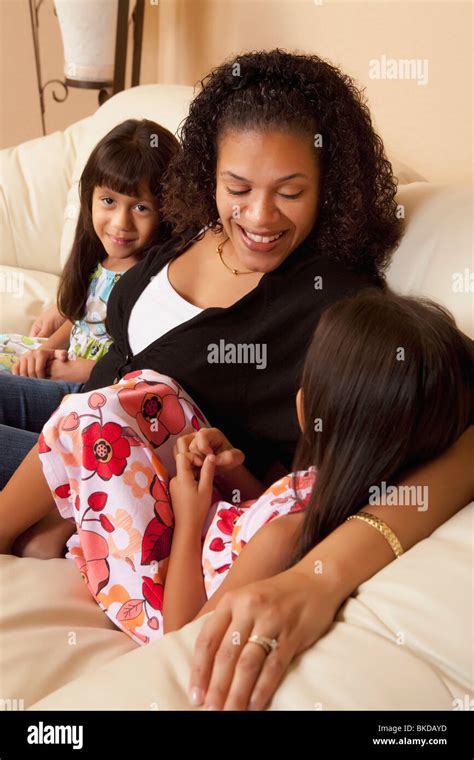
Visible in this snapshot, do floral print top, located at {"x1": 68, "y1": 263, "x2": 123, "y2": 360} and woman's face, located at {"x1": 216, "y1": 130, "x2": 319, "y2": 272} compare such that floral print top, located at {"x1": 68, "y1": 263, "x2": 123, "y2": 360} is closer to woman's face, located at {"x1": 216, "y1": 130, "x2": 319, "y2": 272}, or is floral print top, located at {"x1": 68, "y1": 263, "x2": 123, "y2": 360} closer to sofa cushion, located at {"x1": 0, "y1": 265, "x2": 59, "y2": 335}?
sofa cushion, located at {"x1": 0, "y1": 265, "x2": 59, "y2": 335}

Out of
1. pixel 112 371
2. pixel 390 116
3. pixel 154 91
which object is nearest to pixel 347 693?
pixel 112 371

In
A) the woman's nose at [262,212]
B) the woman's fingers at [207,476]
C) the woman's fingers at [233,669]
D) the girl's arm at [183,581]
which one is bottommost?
the girl's arm at [183,581]

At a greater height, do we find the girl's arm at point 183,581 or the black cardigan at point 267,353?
the black cardigan at point 267,353

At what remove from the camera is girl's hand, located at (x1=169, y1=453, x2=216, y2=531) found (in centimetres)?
112

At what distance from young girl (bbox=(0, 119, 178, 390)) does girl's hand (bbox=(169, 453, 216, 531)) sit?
629mm

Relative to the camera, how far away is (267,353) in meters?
1.35

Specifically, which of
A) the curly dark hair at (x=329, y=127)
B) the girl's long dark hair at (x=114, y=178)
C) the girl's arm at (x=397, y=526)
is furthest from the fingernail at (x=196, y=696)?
the girl's long dark hair at (x=114, y=178)

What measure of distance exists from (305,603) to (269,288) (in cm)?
65

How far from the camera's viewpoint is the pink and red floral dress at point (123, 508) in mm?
1092

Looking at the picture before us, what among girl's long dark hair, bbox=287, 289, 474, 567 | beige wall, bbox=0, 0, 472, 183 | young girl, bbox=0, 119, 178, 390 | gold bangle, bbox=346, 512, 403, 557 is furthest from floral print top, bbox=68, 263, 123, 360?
gold bangle, bbox=346, 512, 403, 557

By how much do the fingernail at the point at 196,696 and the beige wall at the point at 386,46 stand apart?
1.18 m

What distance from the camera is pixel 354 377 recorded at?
966mm

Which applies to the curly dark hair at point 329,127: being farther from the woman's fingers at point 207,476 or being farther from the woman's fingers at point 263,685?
the woman's fingers at point 263,685
